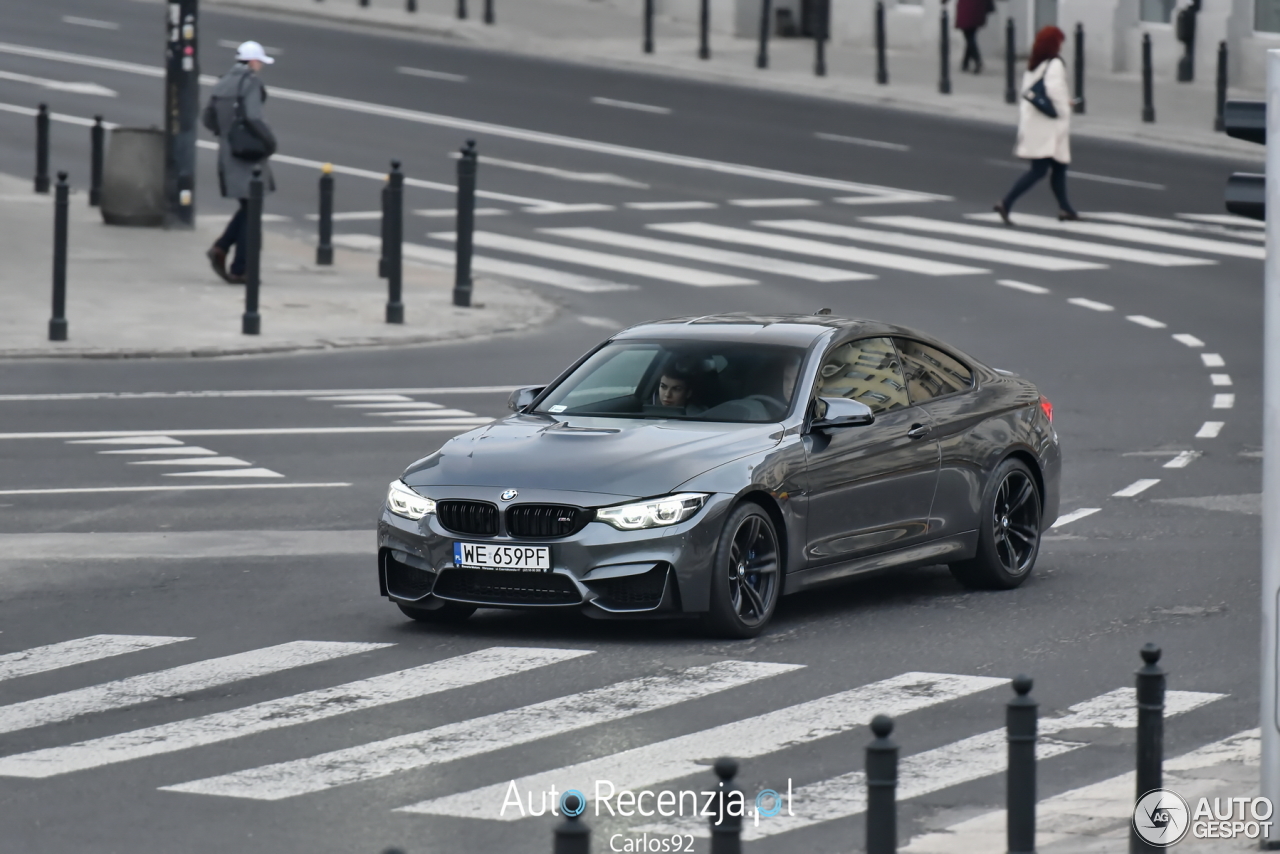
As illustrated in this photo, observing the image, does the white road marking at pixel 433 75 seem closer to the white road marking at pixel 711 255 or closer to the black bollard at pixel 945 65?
the black bollard at pixel 945 65

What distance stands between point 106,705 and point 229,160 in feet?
48.9

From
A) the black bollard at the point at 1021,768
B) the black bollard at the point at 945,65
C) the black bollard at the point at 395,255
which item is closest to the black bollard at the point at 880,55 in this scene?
the black bollard at the point at 945,65

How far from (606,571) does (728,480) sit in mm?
651

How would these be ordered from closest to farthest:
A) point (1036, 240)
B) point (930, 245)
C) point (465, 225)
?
point (465, 225) < point (930, 245) < point (1036, 240)

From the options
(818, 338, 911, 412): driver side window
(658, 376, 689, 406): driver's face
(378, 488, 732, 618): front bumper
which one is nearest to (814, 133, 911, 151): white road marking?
(818, 338, 911, 412): driver side window

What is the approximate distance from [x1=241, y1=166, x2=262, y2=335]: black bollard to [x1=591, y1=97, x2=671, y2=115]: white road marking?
17.2 metres

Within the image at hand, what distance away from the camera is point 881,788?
5797 mm

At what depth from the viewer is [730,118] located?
121 ft

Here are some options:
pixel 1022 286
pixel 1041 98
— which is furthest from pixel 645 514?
pixel 1041 98

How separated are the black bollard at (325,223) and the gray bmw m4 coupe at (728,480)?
1307 centimetres

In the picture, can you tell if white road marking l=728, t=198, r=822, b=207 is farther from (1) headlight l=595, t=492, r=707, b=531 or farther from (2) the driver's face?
(1) headlight l=595, t=492, r=707, b=531

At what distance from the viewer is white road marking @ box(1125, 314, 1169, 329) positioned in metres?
21.9

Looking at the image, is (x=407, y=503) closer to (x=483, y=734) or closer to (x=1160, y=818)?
(x=483, y=734)

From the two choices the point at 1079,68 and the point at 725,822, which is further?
the point at 1079,68
